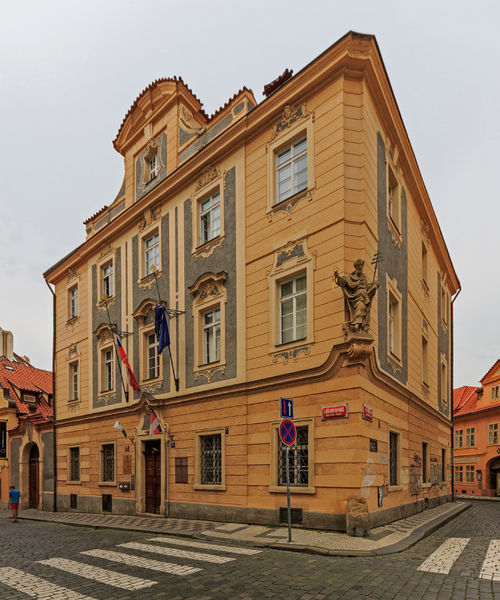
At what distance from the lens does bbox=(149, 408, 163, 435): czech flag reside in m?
17.6

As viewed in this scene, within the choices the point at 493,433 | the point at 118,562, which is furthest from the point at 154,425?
the point at 493,433

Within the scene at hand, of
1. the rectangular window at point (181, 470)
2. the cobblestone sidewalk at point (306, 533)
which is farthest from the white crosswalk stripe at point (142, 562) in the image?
the rectangular window at point (181, 470)

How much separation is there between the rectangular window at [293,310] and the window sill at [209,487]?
4581 mm

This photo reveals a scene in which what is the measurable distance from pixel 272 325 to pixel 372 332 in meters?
2.70

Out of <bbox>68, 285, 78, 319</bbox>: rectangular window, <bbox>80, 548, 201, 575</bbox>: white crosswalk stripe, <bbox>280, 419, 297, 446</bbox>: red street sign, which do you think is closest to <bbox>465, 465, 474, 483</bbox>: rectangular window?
<bbox>68, 285, 78, 319</bbox>: rectangular window

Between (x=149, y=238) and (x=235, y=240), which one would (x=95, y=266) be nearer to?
(x=149, y=238)

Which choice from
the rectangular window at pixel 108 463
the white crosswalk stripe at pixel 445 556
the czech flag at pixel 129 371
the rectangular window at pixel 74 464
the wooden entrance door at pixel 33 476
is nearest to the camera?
the white crosswalk stripe at pixel 445 556

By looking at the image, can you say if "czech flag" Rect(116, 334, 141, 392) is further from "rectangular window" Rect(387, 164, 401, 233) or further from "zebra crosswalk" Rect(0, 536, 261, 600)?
"rectangular window" Rect(387, 164, 401, 233)

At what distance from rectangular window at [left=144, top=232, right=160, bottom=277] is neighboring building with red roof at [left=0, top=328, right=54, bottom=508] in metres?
10.2

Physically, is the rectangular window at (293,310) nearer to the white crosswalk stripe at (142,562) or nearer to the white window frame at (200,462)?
the white window frame at (200,462)

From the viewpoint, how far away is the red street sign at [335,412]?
39.3ft

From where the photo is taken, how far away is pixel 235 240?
15867 millimetres

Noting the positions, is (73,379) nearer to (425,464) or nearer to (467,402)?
(425,464)

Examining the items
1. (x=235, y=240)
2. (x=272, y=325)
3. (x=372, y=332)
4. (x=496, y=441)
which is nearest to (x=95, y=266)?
(x=235, y=240)
